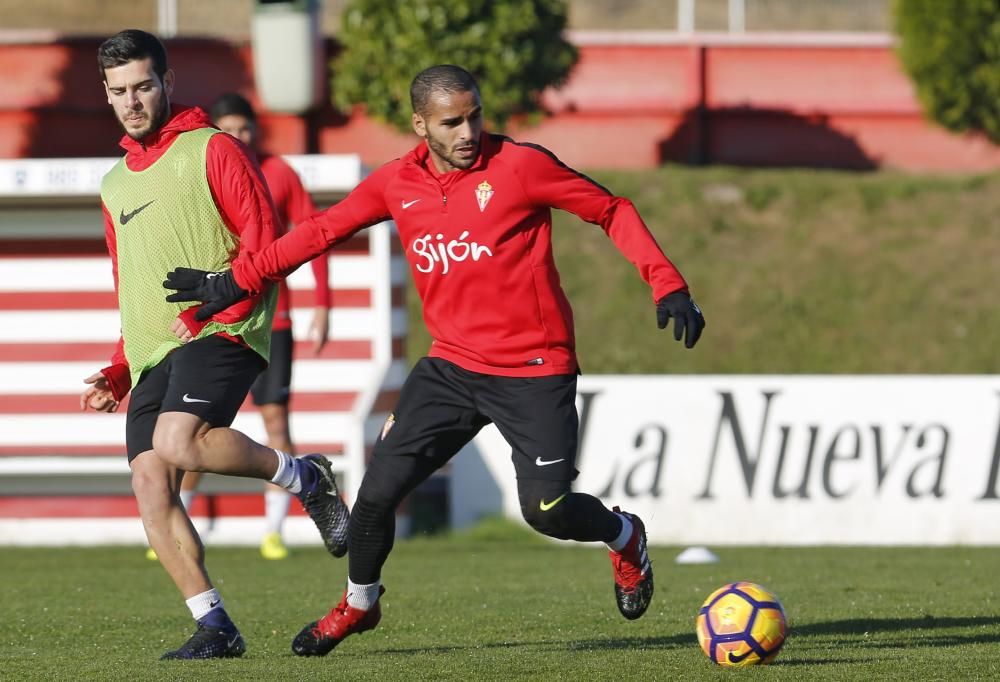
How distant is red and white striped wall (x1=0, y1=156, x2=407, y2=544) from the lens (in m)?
12.0

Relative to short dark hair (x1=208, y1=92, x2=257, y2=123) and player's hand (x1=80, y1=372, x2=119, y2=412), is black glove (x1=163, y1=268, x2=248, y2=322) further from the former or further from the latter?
short dark hair (x1=208, y1=92, x2=257, y2=123)

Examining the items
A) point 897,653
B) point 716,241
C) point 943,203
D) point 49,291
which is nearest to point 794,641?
point 897,653

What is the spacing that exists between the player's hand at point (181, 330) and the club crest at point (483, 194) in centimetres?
112

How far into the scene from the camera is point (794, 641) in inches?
257

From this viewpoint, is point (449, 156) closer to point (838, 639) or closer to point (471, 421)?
point (471, 421)

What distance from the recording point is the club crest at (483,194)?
5.89m

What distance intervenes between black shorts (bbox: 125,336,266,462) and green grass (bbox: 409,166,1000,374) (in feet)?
39.4

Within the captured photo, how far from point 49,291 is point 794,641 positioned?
24.0 feet

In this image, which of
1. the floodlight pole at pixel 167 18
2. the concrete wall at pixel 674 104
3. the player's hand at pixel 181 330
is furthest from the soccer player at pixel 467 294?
the floodlight pole at pixel 167 18

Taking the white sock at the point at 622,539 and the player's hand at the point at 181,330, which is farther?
the white sock at the point at 622,539

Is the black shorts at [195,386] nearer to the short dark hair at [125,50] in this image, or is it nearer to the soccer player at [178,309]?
the soccer player at [178,309]

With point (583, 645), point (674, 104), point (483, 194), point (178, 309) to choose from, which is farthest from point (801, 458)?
point (674, 104)

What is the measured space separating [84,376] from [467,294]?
6.84m

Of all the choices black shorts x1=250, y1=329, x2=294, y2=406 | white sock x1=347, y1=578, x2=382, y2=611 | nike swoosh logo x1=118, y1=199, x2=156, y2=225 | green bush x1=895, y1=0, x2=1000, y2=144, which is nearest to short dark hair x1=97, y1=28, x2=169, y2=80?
nike swoosh logo x1=118, y1=199, x2=156, y2=225
